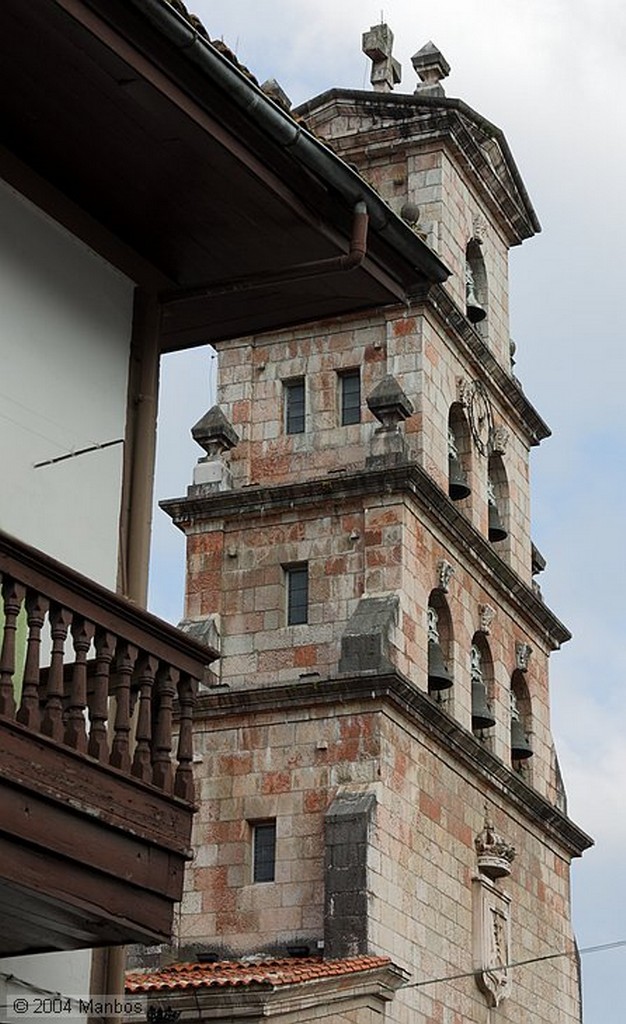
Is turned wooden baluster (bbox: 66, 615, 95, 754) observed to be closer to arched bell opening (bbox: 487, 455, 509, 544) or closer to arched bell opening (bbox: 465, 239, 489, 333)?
arched bell opening (bbox: 487, 455, 509, 544)

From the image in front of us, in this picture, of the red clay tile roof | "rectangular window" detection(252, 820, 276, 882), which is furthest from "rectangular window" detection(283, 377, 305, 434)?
the red clay tile roof

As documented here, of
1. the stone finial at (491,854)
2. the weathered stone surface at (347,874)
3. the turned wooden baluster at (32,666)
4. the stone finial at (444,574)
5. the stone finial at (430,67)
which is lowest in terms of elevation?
the turned wooden baluster at (32,666)

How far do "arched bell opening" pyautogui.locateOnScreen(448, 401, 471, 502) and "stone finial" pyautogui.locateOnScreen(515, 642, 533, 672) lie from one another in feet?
8.71

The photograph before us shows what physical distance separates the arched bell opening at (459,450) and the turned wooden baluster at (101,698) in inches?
814

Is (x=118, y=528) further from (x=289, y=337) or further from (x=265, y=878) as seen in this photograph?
(x=289, y=337)

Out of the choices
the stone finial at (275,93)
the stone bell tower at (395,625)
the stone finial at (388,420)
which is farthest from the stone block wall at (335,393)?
the stone finial at (275,93)

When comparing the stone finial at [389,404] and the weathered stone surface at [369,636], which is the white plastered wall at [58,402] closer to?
the weathered stone surface at [369,636]

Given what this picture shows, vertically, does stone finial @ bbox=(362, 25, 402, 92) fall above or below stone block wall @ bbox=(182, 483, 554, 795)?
above

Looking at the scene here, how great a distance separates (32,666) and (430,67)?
2459 cm

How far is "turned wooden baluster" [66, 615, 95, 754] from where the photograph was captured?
844cm

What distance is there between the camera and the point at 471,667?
2892 cm

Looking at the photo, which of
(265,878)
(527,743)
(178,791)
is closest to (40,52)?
(178,791)
